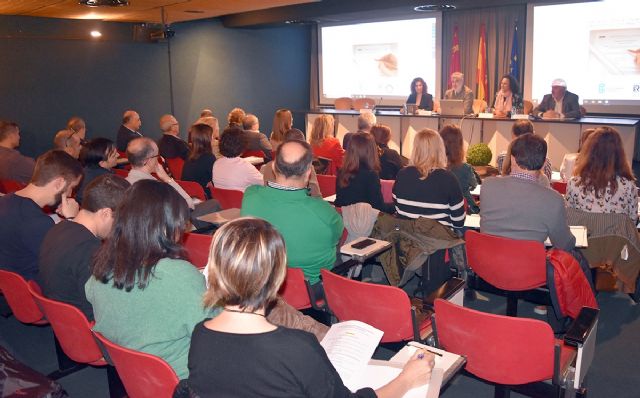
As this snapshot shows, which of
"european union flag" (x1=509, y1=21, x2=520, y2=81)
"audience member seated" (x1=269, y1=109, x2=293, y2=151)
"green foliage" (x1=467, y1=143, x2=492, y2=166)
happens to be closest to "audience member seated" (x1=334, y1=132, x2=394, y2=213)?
"green foliage" (x1=467, y1=143, x2=492, y2=166)

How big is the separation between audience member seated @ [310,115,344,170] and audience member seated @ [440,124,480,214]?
5.76ft

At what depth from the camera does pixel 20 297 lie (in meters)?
2.87

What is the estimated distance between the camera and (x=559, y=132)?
7.99m

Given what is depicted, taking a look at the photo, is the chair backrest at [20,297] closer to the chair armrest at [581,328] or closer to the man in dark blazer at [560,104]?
the chair armrest at [581,328]

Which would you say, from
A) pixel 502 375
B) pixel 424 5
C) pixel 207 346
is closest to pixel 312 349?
pixel 207 346

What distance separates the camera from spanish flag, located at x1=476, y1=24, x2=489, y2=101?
10.1 meters

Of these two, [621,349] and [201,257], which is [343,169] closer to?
[201,257]

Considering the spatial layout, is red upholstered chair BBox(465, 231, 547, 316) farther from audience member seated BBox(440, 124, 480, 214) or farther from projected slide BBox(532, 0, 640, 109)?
projected slide BBox(532, 0, 640, 109)

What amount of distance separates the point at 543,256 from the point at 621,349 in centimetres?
95

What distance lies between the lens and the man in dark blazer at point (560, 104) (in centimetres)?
806

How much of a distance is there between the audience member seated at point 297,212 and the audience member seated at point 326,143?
Result: 3.25 metres

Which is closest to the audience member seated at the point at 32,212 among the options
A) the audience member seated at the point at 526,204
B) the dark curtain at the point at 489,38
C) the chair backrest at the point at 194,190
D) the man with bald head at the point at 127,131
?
the chair backrest at the point at 194,190

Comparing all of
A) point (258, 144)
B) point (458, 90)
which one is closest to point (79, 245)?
point (258, 144)

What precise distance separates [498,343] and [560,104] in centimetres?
708
